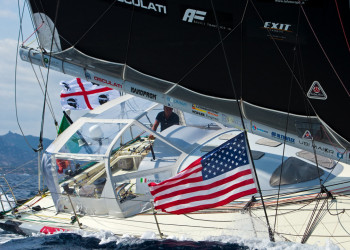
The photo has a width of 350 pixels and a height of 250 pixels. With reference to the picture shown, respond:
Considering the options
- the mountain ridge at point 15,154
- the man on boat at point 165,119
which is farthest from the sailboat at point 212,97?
the mountain ridge at point 15,154

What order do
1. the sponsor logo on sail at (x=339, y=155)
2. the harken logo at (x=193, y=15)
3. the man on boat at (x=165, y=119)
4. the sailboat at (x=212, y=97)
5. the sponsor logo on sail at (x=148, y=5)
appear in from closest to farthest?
the sailboat at (x=212, y=97)
the sponsor logo on sail at (x=339, y=155)
the harken logo at (x=193, y=15)
the sponsor logo on sail at (x=148, y=5)
the man on boat at (x=165, y=119)

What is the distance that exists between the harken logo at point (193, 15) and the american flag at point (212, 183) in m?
2.02

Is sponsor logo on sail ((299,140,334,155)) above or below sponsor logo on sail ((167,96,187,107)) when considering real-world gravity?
below

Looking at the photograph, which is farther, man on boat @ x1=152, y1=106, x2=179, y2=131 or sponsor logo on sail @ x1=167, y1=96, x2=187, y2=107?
man on boat @ x1=152, y1=106, x2=179, y2=131

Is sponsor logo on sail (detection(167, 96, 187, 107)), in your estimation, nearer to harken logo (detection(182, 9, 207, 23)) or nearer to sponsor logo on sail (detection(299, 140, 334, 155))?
harken logo (detection(182, 9, 207, 23))

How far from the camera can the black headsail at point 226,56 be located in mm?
6121

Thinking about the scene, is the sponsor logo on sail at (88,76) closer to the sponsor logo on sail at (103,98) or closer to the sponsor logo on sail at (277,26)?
the sponsor logo on sail at (277,26)

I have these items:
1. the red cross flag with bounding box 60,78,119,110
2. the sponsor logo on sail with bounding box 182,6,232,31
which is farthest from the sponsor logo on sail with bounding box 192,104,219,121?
the red cross flag with bounding box 60,78,119,110

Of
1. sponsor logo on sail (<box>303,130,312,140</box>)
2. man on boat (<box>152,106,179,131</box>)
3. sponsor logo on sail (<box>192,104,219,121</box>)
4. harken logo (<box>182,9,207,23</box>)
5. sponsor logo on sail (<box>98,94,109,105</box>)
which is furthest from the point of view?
sponsor logo on sail (<box>98,94,109,105</box>)

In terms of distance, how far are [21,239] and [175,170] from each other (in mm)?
3661

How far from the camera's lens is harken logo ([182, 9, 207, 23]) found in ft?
22.2

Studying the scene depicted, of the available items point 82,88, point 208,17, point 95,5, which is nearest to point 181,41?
point 208,17

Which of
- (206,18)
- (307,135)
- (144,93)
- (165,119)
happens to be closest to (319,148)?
(307,135)

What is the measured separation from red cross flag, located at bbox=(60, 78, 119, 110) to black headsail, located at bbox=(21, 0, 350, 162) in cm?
604
